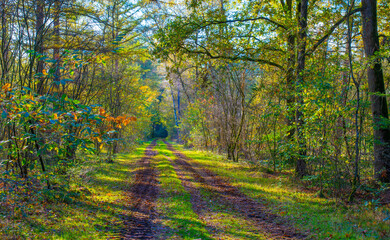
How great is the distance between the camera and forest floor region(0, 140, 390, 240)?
5094 mm

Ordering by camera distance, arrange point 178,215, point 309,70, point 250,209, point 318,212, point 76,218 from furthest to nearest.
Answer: point 309,70 < point 250,209 < point 318,212 < point 178,215 < point 76,218

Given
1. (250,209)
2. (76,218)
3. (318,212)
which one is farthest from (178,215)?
(318,212)

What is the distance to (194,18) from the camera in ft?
34.3

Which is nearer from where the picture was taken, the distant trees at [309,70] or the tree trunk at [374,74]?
the distant trees at [309,70]

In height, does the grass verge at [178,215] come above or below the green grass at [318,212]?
below

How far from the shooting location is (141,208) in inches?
281

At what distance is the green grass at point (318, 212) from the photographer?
16.8 feet

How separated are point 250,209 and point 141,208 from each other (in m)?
3.04

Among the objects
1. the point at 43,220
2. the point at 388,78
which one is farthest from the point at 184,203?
the point at 388,78

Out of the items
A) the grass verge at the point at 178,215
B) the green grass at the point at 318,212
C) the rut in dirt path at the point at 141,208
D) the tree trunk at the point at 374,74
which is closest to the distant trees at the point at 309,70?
the tree trunk at the point at 374,74

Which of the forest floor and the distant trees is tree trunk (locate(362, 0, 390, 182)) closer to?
the distant trees

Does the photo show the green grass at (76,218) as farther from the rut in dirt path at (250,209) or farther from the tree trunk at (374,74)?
the tree trunk at (374,74)

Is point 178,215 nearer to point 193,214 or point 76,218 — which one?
point 193,214

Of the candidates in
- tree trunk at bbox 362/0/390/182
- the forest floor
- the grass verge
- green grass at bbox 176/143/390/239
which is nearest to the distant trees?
tree trunk at bbox 362/0/390/182
